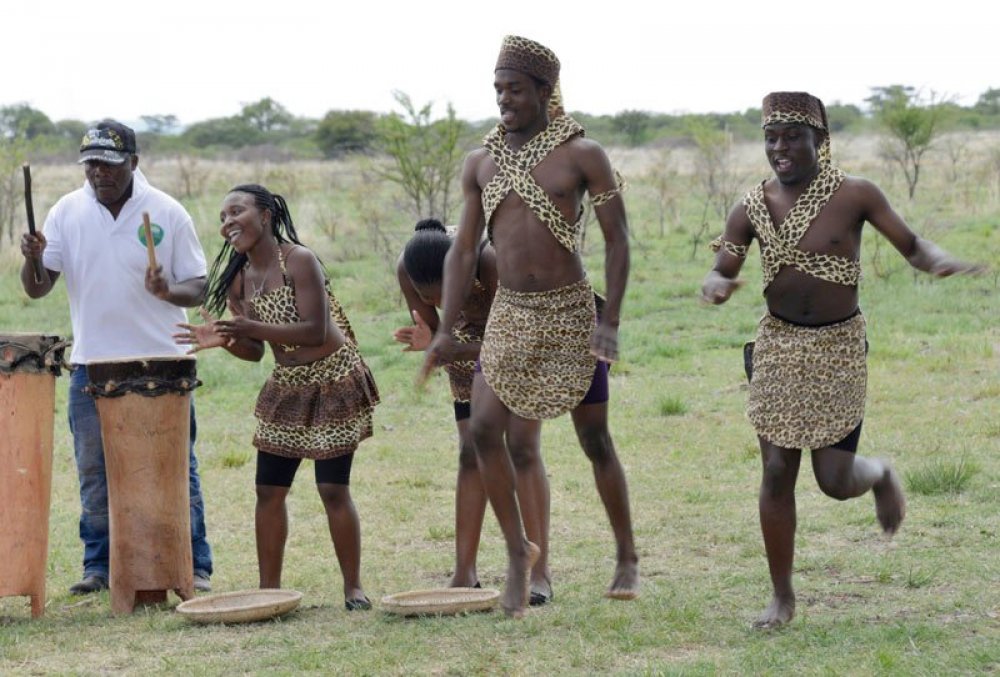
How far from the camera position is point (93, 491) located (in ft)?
21.5

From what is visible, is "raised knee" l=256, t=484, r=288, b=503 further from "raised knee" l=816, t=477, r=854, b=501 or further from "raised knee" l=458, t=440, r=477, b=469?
"raised knee" l=816, t=477, r=854, b=501

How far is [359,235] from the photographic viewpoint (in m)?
21.3

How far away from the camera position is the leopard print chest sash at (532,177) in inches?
210

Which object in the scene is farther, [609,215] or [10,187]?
[10,187]

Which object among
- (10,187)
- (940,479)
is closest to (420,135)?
(10,187)

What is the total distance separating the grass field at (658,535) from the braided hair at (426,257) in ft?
4.54

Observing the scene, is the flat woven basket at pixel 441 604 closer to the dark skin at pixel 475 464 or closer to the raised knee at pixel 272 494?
the dark skin at pixel 475 464

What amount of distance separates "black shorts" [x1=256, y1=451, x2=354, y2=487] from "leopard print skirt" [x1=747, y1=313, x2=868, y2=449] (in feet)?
5.51

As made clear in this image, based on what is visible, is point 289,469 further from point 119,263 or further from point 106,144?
point 106,144

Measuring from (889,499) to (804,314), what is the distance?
873 millimetres

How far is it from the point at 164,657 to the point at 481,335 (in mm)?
1849

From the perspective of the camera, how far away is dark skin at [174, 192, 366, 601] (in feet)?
19.0

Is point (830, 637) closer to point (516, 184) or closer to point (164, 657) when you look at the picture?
point (516, 184)

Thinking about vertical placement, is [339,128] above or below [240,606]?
above
